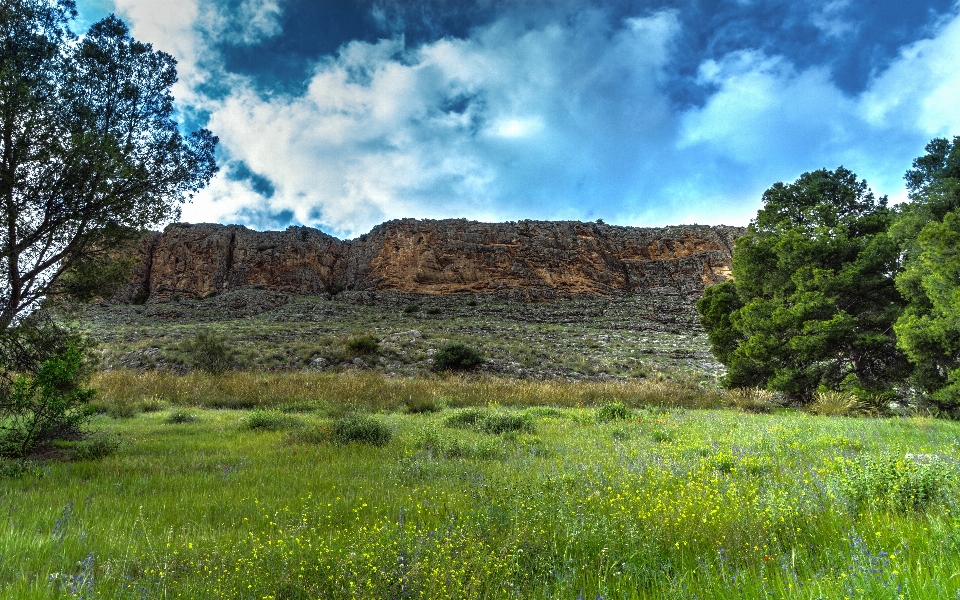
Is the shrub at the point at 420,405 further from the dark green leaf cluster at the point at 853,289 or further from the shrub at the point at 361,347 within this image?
the shrub at the point at 361,347

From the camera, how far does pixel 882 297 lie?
1616 centimetres

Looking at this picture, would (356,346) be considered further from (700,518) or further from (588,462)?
(700,518)

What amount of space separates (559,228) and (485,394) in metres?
73.0

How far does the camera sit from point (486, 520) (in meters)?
3.90

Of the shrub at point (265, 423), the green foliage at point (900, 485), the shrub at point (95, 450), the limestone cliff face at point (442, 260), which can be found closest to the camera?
the green foliage at point (900, 485)

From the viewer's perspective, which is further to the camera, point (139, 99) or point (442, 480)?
point (139, 99)

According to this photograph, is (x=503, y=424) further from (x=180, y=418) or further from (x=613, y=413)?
(x=180, y=418)

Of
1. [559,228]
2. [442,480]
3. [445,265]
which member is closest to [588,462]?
[442,480]

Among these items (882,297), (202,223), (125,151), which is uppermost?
(202,223)

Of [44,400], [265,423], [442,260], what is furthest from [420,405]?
[442,260]

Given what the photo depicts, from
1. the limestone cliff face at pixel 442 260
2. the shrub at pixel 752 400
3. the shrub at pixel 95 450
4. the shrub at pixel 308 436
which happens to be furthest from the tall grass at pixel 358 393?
the limestone cliff face at pixel 442 260

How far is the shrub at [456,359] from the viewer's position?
2616 centimetres

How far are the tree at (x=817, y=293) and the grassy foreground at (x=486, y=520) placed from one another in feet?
29.0

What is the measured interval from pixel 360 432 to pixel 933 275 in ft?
51.6
